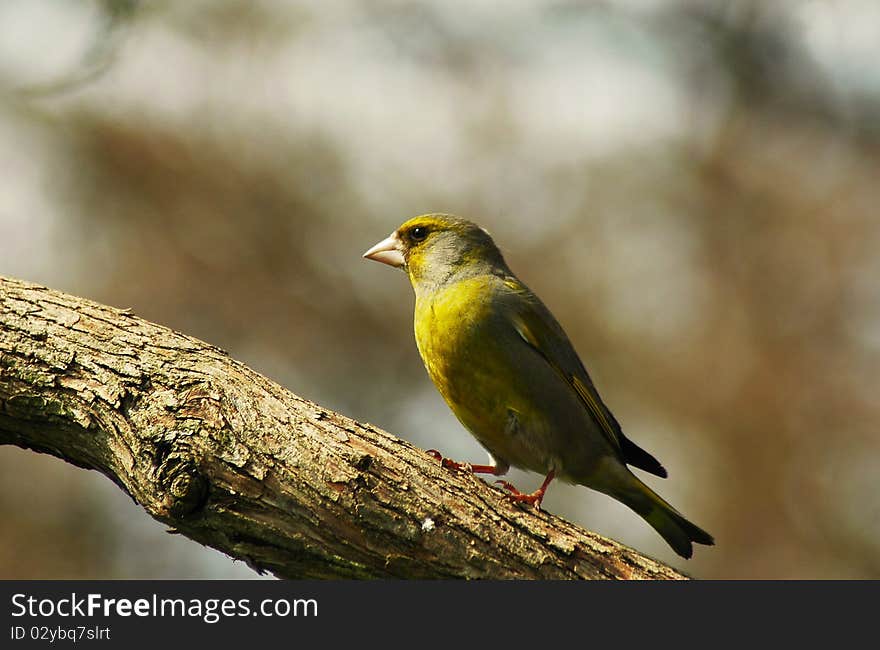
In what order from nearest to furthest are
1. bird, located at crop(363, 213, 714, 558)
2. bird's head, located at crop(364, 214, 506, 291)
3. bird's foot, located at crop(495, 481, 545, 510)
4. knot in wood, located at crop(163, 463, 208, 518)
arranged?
knot in wood, located at crop(163, 463, 208, 518) → bird's foot, located at crop(495, 481, 545, 510) → bird, located at crop(363, 213, 714, 558) → bird's head, located at crop(364, 214, 506, 291)

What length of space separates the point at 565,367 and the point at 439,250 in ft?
3.08

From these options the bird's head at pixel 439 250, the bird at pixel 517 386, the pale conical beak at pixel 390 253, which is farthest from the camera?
the pale conical beak at pixel 390 253

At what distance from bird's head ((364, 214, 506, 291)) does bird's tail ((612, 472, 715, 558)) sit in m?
1.37

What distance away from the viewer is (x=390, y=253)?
5707 mm

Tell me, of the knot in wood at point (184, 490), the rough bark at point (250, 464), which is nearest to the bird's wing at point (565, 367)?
the rough bark at point (250, 464)

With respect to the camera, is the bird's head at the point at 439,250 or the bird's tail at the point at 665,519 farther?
the bird's head at the point at 439,250

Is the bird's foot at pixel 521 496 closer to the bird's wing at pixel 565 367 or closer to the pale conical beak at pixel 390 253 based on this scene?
the bird's wing at pixel 565 367

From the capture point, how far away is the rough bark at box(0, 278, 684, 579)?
353cm

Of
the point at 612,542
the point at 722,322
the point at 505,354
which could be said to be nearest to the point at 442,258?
the point at 505,354

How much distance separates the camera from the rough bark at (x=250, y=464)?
3.53 metres

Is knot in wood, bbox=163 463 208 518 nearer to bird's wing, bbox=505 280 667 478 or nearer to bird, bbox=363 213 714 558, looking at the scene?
bird, bbox=363 213 714 558

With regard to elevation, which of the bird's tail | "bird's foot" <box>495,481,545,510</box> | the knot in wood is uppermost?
the bird's tail

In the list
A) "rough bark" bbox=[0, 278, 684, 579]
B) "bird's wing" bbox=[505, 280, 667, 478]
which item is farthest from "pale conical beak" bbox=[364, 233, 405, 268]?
"rough bark" bbox=[0, 278, 684, 579]

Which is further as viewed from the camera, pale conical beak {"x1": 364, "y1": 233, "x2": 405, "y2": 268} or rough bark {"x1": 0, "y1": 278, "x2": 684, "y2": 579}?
pale conical beak {"x1": 364, "y1": 233, "x2": 405, "y2": 268}
